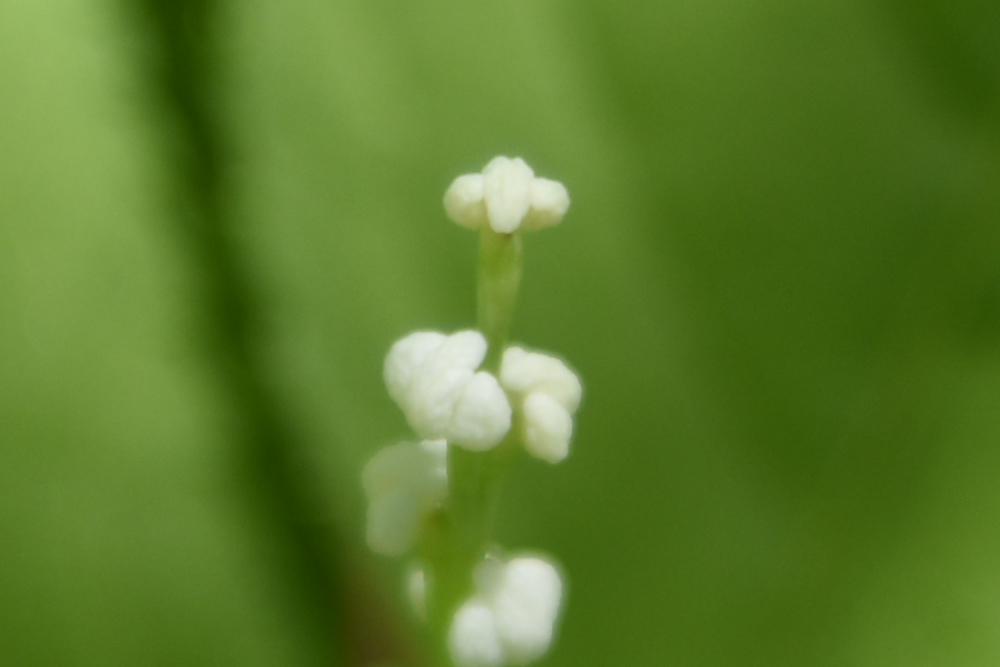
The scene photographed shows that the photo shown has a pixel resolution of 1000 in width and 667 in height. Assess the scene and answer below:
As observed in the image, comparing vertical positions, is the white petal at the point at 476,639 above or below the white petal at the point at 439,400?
below

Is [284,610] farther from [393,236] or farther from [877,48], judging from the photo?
[877,48]

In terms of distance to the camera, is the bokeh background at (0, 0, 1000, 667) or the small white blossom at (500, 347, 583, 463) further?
the bokeh background at (0, 0, 1000, 667)

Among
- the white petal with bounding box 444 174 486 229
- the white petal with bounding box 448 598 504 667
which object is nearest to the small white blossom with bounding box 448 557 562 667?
the white petal with bounding box 448 598 504 667

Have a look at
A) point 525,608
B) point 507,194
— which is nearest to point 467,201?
point 507,194

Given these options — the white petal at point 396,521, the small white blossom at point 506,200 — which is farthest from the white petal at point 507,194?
the white petal at point 396,521

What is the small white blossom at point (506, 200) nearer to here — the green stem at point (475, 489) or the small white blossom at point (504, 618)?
the green stem at point (475, 489)

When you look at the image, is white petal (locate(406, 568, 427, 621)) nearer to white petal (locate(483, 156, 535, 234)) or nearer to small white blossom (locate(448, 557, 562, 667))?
small white blossom (locate(448, 557, 562, 667))
